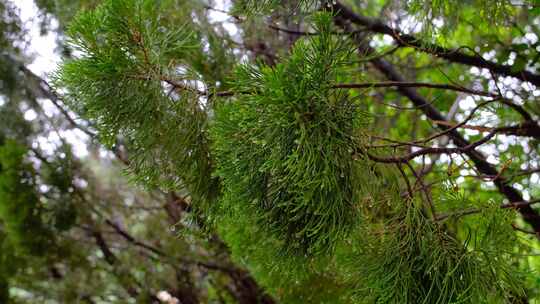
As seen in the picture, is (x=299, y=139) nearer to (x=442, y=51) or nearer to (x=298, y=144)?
(x=298, y=144)

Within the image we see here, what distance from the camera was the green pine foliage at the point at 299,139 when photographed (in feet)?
2.17

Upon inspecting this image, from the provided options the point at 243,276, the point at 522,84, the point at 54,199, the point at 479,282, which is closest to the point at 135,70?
the point at 479,282

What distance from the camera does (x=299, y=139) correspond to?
2.18ft

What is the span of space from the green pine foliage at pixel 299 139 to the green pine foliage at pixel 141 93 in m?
0.15

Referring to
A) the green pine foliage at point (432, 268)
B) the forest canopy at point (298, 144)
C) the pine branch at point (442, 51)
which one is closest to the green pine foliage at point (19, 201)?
the forest canopy at point (298, 144)

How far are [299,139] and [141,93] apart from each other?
0.32 m

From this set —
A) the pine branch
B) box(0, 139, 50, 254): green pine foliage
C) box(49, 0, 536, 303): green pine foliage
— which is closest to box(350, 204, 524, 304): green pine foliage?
box(49, 0, 536, 303): green pine foliage

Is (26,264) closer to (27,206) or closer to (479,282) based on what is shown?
(27,206)

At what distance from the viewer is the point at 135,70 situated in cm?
84

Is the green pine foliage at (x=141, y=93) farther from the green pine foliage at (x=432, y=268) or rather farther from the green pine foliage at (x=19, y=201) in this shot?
the green pine foliage at (x=19, y=201)

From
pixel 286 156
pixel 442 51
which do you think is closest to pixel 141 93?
pixel 286 156

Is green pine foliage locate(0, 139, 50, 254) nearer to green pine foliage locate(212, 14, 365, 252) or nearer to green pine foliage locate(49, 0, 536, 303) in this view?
green pine foliage locate(49, 0, 536, 303)

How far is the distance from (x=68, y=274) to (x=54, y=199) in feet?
1.40

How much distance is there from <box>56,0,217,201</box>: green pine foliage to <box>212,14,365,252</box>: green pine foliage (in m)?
0.15
